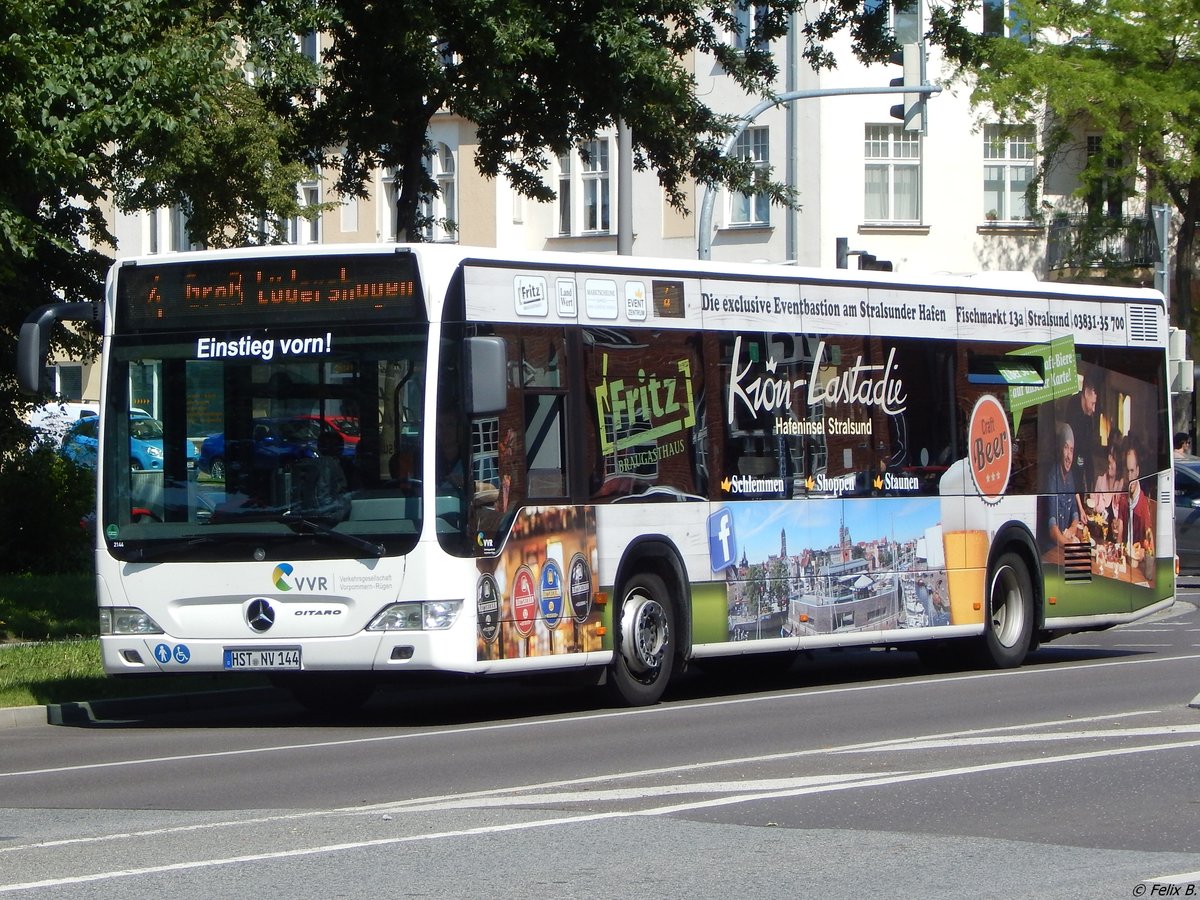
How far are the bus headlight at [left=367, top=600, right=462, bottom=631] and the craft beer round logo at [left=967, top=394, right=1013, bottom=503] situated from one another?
230 inches

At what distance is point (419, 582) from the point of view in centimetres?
1288

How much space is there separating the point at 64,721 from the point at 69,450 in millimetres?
15491

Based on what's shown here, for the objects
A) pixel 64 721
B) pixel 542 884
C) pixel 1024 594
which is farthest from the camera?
pixel 1024 594

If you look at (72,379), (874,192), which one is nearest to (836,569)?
(874,192)

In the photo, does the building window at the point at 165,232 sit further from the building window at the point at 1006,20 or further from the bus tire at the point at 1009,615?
the bus tire at the point at 1009,615

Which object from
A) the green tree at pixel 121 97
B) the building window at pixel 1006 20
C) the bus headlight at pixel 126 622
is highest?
the building window at pixel 1006 20

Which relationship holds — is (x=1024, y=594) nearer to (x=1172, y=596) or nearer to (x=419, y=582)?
(x=1172, y=596)

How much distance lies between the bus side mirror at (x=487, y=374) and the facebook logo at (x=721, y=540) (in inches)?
103

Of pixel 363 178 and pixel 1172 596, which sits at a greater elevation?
pixel 363 178

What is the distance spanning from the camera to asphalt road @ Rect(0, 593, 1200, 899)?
749cm

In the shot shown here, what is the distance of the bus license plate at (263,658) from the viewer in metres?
13.1

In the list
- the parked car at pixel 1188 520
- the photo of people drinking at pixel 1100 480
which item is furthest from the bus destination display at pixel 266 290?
the parked car at pixel 1188 520

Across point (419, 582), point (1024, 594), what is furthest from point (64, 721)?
point (1024, 594)

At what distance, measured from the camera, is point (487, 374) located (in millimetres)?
12797
